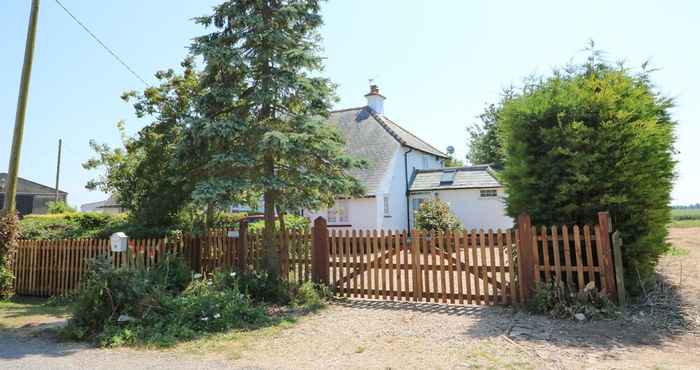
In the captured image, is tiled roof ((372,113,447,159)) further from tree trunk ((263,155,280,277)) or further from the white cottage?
tree trunk ((263,155,280,277))

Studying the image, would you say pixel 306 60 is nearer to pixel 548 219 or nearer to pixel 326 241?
pixel 326 241

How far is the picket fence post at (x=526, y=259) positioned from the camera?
7512 mm

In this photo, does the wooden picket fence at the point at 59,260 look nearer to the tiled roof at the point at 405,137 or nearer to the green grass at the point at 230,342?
the green grass at the point at 230,342

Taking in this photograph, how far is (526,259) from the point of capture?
7.54 meters

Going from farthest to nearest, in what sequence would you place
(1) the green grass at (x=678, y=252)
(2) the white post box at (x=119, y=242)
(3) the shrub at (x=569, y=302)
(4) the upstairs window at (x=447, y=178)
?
(4) the upstairs window at (x=447, y=178)
(1) the green grass at (x=678, y=252)
(2) the white post box at (x=119, y=242)
(3) the shrub at (x=569, y=302)

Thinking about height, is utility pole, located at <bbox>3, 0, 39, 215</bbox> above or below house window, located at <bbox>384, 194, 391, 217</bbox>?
above

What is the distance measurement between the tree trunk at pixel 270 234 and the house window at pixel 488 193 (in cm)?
1599

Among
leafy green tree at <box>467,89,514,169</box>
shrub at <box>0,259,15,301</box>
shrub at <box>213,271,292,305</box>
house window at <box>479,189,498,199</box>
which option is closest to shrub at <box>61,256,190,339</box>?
shrub at <box>213,271,292,305</box>

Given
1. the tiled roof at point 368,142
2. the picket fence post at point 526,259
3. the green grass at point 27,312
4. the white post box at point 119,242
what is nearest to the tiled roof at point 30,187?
the tiled roof at point 368,142

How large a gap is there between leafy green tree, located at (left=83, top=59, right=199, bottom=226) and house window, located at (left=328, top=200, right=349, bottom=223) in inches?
394

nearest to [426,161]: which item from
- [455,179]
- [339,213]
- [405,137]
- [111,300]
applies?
[405,137]

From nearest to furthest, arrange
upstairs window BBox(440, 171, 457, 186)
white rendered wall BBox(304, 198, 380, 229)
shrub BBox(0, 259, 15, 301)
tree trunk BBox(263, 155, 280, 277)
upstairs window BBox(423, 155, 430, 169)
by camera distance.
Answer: tree trunk BBox(263, 155, 280, 277) < shrub BBox(0, 259, 15, 301) < white rendered wall BBox(304, 198, 380, 229) < upstairs window BBox(440, 171, 457, 186) < upstairs window BBox(423, 155, 430, 169)

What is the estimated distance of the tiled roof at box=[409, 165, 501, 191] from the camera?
22.9 metres

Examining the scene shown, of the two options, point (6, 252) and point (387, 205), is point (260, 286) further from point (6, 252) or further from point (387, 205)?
point (387, 205)
